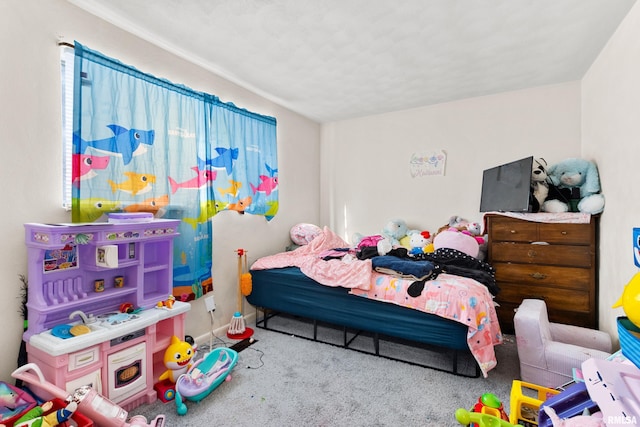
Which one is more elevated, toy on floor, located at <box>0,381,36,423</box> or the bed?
the bed

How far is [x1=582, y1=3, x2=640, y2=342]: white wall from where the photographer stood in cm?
186

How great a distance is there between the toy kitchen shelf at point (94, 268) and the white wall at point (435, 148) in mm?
2596

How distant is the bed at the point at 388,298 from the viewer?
208 cm

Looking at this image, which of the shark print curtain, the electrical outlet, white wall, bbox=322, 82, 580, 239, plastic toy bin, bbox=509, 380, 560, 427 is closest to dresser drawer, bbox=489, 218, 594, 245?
white wall, bbox=322, 82, 580, 239

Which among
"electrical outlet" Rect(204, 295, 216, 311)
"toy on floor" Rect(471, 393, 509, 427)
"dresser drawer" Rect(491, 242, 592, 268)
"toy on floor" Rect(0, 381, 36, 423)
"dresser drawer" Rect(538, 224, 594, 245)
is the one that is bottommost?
"toy on floor" Rect(471, 393, 509, 427)

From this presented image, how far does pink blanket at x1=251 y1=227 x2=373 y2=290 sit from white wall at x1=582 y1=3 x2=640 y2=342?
169cm

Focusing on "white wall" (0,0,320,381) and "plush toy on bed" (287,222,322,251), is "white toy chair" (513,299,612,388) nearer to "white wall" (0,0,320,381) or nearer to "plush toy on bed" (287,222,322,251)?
"plush toy on bed" (287,222,322,251)

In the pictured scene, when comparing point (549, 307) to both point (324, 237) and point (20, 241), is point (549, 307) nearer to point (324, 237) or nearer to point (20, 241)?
point (324, 237)

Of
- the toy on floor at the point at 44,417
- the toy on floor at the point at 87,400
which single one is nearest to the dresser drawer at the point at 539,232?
the toy on floor at the point at 87,400

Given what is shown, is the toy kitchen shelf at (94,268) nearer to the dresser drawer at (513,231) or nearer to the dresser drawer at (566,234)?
the dresser drawer at (513,231)

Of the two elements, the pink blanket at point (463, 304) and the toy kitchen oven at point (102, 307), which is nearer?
the toy kitchen oven at point (102, 307)

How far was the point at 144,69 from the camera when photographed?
7.51 feet

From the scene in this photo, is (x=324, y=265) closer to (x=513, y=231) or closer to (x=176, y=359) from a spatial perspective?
(x=176, y=359)

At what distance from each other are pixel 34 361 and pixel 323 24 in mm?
2638
